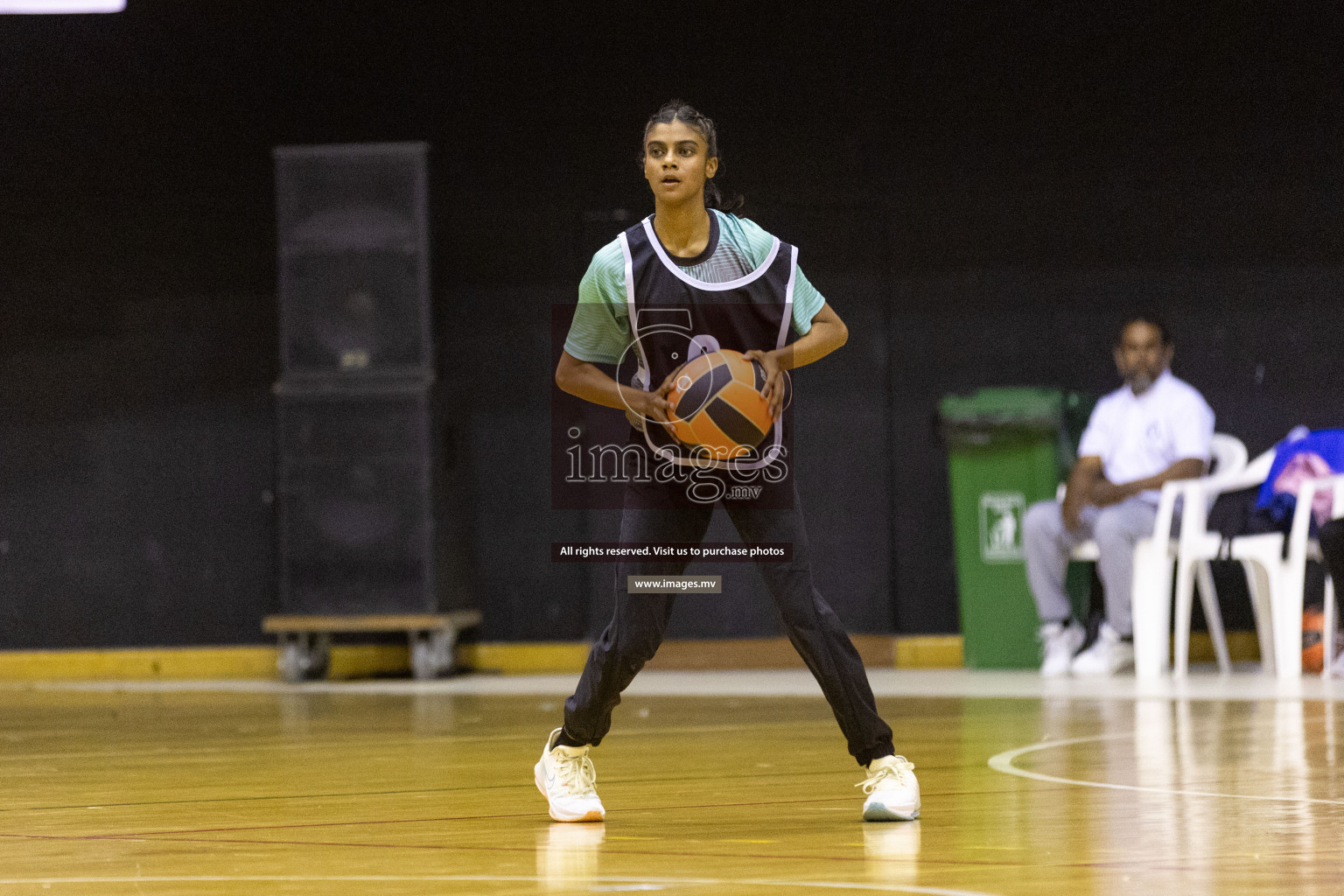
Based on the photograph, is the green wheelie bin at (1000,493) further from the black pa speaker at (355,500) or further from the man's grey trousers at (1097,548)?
the black pa speaker at (355,500)

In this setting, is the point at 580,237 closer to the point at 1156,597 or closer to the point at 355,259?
the point at 355,259

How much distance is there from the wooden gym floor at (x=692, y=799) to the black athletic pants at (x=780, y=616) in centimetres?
22

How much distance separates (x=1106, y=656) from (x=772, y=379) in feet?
15.6

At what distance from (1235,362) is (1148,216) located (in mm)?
833

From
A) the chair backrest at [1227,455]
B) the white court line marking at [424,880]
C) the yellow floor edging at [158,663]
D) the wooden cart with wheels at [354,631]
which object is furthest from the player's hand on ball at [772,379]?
the yellow floor edging at [158,663]

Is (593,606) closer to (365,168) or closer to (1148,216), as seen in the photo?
(365,168)

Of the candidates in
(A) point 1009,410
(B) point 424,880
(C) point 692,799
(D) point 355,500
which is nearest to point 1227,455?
(A) point 1009,410

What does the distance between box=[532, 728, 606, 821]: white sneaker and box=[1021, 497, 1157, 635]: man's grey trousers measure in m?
4.51

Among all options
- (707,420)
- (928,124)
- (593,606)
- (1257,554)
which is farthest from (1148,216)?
(707,420)

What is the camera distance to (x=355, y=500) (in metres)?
7.95

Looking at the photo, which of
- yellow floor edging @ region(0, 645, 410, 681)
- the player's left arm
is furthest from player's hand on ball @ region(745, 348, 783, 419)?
yellow floor edging @ region(0, 645, 410, 681)

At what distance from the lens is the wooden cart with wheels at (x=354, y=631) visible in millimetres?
7863

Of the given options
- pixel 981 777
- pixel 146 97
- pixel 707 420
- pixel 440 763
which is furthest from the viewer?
pixel 146 97

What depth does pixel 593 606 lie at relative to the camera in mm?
8305
